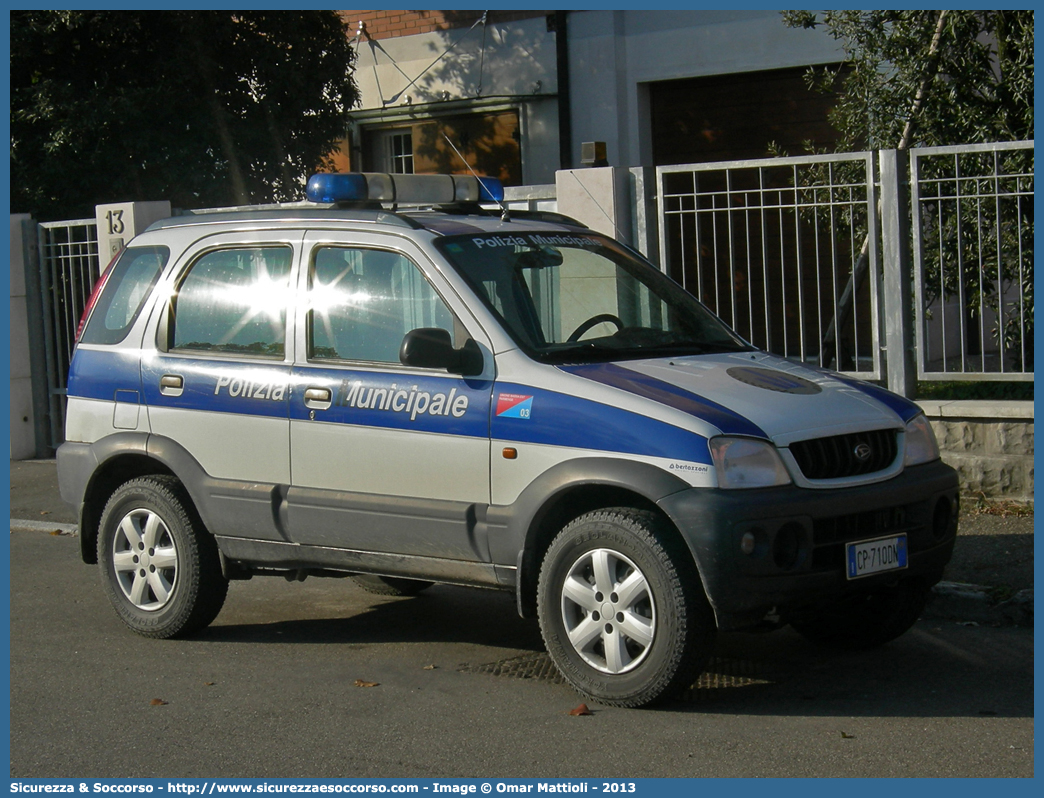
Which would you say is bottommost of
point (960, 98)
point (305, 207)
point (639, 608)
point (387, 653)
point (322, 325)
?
point (387, 653)

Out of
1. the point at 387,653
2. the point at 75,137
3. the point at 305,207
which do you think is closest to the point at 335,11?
the point at 75,137

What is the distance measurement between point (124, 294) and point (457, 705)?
285 cm

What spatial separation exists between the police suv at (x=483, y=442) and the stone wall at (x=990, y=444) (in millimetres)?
2958

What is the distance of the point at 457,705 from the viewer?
5316 mm

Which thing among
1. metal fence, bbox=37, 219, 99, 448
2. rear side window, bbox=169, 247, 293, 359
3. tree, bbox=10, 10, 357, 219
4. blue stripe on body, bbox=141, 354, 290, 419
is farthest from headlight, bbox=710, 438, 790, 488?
tree, bbox=10, 10, 357, 219

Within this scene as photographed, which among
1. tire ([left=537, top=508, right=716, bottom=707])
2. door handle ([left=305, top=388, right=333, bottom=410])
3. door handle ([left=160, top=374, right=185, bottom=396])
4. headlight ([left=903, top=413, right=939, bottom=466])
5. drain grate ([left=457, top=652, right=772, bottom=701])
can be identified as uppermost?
door handle ([left=160, top=374, right=185, bottom=396])

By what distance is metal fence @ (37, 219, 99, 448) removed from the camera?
509 inches

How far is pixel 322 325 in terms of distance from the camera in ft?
19.7

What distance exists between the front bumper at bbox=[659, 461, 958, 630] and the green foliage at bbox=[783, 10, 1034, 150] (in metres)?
5.47

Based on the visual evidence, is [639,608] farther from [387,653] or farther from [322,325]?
[322,325]

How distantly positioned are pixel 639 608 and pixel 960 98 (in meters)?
6.34

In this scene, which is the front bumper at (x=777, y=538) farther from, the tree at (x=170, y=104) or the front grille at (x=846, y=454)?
the tree at (x=170, y=104)

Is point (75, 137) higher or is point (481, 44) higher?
point (481, 44)

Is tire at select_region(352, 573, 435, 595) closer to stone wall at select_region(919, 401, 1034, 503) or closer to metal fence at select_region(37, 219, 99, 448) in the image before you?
stone wall at select_region(919, 401, 1034, 503)
